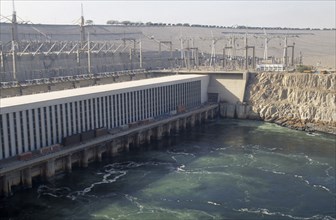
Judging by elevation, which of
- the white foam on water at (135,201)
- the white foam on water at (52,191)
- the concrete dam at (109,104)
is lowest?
the white foam on water at (135,201)

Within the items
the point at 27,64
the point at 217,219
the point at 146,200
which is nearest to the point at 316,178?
the point at 217,219

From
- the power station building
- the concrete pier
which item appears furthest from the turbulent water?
the power station building

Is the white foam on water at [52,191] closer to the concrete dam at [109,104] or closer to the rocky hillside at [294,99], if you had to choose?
the concrete dam at [109,104]

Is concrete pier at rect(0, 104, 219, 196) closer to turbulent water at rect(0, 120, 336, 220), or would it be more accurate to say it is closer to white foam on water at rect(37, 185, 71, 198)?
turbulent water at rect(0, 120, 336, 220)

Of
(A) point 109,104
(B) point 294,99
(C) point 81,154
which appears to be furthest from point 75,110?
(B) point 294,99

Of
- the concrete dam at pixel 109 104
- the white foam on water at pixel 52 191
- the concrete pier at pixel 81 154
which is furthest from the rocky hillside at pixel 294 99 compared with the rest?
the white foam on water at pixel 52 191

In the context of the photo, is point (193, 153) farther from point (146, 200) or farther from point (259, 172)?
point (146, 200)

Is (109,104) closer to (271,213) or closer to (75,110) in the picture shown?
(75,110)
